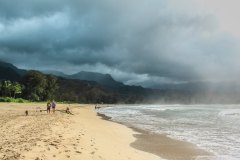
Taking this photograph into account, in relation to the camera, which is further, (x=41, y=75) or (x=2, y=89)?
(x=41, y=75)

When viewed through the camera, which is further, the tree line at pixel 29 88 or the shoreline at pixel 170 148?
the tree line at pixel 29 88

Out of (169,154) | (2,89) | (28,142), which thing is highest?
(2,89)

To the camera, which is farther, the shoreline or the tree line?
the tree line

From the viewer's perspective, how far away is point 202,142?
22875 millimetres

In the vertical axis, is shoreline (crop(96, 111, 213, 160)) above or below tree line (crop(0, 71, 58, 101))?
below

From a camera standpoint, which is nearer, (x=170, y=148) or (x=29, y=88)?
(x=170, y=148)

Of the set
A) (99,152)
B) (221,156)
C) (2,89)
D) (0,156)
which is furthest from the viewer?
(2,89)

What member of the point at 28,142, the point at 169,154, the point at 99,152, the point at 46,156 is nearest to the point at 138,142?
the point at 169,154

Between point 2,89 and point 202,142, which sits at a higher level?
point 2,89

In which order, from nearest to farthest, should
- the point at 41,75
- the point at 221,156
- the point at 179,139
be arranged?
1. the point at 221,156
2. the point at 179,139
3. the point at 41,75

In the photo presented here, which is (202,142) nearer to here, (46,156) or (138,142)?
(138,142)

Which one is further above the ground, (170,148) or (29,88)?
(29,88)

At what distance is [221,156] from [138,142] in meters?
7.35

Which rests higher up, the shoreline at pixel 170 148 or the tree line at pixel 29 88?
the tree line at pixel 29 88
